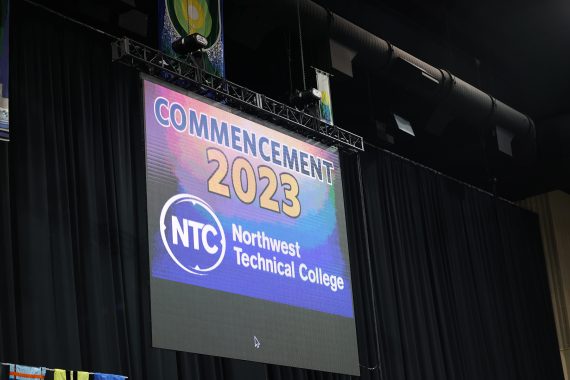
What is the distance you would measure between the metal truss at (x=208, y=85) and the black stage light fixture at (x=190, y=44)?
71 mm

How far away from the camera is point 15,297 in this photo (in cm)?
497

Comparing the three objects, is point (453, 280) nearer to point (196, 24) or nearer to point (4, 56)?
point (196, 24)

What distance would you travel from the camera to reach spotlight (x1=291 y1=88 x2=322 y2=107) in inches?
233

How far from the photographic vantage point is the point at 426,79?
7.21 meters

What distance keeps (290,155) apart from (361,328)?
2.02 m

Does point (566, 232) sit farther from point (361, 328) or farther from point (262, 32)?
point (262, 32)

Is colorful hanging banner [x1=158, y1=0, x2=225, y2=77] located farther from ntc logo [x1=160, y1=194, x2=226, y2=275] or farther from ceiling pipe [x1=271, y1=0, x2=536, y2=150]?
ntc logo [x1=160, y1=194, x2=226, y2=275]

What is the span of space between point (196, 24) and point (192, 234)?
1349 millimetres

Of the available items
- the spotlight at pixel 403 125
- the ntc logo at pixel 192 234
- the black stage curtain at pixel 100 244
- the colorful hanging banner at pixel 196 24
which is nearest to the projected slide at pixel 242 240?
the ntc logo at pixel 192 234

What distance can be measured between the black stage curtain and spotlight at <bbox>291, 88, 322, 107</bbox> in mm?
977

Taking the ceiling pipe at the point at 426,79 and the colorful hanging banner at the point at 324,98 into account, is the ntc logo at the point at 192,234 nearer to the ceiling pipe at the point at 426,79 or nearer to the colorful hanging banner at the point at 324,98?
the colorful hanging banner at the point at 324,98

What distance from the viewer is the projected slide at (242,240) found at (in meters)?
4.79

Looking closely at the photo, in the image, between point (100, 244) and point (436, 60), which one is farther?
point (436, 60)

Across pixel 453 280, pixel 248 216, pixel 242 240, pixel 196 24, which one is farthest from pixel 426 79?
pixel 242 240
